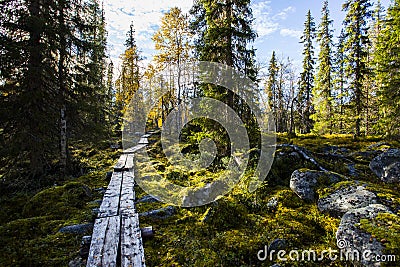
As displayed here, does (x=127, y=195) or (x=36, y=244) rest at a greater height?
(x=127, y=195)

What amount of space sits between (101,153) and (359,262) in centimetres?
1699

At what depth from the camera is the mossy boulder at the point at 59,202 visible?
6.71 meters

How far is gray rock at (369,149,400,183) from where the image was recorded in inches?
295

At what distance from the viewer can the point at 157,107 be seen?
33438 millimetres

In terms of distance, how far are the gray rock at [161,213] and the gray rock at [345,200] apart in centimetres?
412

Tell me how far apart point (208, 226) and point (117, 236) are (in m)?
2.17

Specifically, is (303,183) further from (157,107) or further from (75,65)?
(157,107)

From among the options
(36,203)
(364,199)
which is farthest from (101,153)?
(364,199)

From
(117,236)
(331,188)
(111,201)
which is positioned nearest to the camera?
(117,236)

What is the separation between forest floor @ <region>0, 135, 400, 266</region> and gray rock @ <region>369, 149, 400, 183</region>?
0.36 meters

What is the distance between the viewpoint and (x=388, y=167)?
779cm

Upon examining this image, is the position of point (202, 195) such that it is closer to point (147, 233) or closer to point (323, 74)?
point (147, 233)

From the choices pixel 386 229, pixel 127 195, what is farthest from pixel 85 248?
pixel 386 229

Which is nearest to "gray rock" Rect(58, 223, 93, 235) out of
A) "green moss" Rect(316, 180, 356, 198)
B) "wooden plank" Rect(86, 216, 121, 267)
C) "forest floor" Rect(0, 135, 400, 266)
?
"forest floor" Rect(0, 135, 400, 266)
